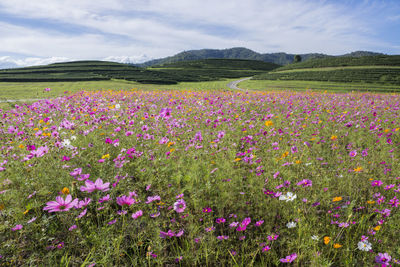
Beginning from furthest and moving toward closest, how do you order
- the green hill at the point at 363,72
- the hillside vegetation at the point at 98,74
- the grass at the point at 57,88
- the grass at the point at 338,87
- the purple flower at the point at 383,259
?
the hillside vegetation at the point at 98,74 < the green hill at the point at 363,72 < the grass at the point at 338,87 < the grass at the point at 57,88 < the purple flower at the point at 383,259

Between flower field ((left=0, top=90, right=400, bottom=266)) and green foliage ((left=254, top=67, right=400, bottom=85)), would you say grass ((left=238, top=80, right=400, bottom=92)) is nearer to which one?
green foliage ((left=254, top=67, right=400, bottom=85))

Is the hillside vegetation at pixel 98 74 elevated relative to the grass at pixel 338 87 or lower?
elevated

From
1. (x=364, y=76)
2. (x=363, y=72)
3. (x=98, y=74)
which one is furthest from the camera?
(x=98, y=74)

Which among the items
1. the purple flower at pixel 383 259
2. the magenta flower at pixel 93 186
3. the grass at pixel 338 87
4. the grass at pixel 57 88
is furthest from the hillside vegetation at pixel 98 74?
the purple flower at pixel 383 259

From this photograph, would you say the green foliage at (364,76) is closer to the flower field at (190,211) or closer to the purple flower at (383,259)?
the flower field at (190,211)

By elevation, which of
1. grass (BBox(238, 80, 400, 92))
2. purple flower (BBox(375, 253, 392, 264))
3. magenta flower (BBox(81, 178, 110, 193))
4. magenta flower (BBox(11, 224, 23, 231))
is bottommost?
purple flower (BBox(375, 253, 392, 264))

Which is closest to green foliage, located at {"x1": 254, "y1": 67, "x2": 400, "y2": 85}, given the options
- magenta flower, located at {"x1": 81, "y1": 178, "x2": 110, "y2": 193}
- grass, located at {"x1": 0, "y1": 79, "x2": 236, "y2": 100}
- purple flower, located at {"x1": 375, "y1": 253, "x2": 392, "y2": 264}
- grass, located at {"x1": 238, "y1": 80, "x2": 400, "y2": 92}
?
grass, located at {"x1": 238, "y1": 80, "x2": 400, "y2": 92}

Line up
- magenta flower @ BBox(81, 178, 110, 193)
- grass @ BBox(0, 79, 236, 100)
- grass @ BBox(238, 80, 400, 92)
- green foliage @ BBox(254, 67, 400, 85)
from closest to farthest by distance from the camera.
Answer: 1. magenta flower @ BBox(81, 178, 110, 193)
2. grass @ BBox(0, 79, 236, 100)
3. grass @ BBox(238, 80, 400, 92)
4. green foliage @ BBox(254, 67, 400, 85)

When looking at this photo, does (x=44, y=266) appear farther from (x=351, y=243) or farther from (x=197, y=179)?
(x=351, y=243)

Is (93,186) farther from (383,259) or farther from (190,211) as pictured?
(383,259)

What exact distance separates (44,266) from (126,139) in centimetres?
237

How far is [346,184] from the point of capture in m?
2.68

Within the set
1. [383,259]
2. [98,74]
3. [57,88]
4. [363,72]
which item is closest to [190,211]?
[383,259]

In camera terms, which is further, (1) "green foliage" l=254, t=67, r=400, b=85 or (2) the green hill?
(2) the green hill
